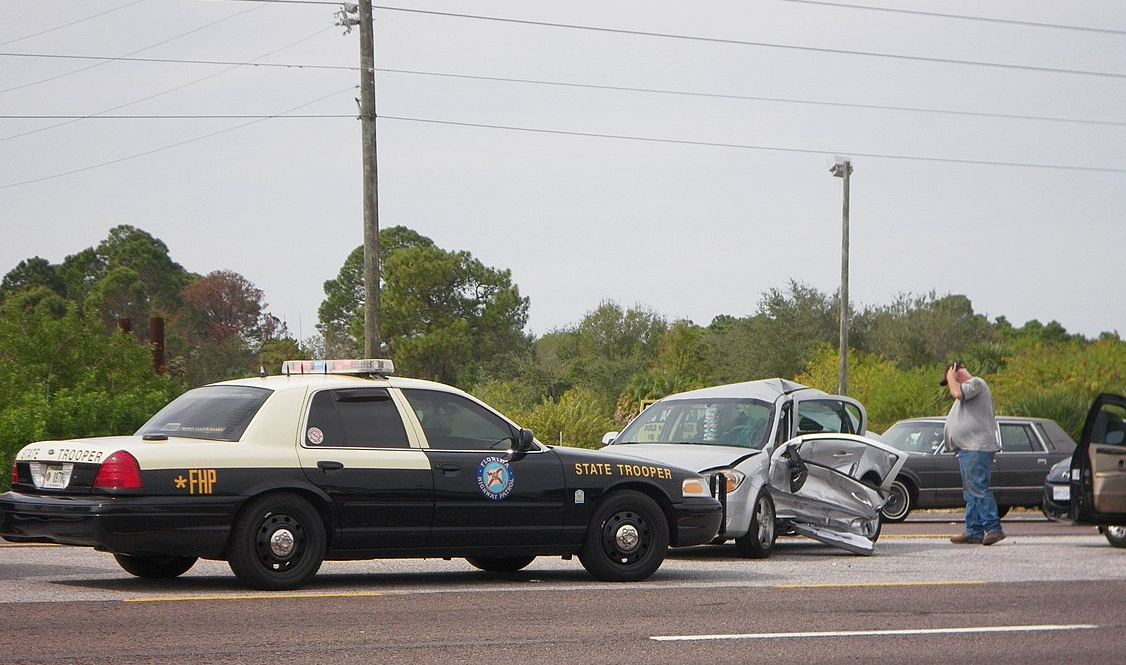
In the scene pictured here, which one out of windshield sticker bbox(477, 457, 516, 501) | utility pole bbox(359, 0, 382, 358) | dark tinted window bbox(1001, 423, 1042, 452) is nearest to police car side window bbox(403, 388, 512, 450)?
windshield sticker bbox(477, 457, 516, 501)

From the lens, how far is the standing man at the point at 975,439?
50.1ft

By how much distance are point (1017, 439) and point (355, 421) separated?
14224 mm

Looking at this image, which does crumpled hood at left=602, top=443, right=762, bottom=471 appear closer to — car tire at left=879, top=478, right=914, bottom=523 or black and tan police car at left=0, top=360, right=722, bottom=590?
black and tan police car at left=0, top=360, right=722, bottom=590

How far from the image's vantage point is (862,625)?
9.04 metres

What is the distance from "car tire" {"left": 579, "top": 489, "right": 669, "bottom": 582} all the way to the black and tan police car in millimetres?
11

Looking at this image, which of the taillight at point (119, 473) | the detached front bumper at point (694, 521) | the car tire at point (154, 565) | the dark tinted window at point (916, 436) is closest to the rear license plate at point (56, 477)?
the taillight at point (119, 473)

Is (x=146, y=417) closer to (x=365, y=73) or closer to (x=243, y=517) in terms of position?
(x=365, y=73)

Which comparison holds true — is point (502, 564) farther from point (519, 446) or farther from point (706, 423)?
→ point (706, 423)

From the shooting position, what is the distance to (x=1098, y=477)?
14508 millimetres

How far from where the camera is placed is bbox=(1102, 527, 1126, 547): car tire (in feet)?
50.8

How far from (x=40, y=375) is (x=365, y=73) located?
7.10 meters

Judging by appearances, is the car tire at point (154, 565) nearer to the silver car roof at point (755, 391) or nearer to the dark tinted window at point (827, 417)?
the silver car roof at point (755, 391)

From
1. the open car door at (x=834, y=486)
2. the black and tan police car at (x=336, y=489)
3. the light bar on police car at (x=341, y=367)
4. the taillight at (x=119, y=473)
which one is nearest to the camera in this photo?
the taillight at (x=119, y=473)

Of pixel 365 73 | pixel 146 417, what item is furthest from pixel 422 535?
pixel 365 73
